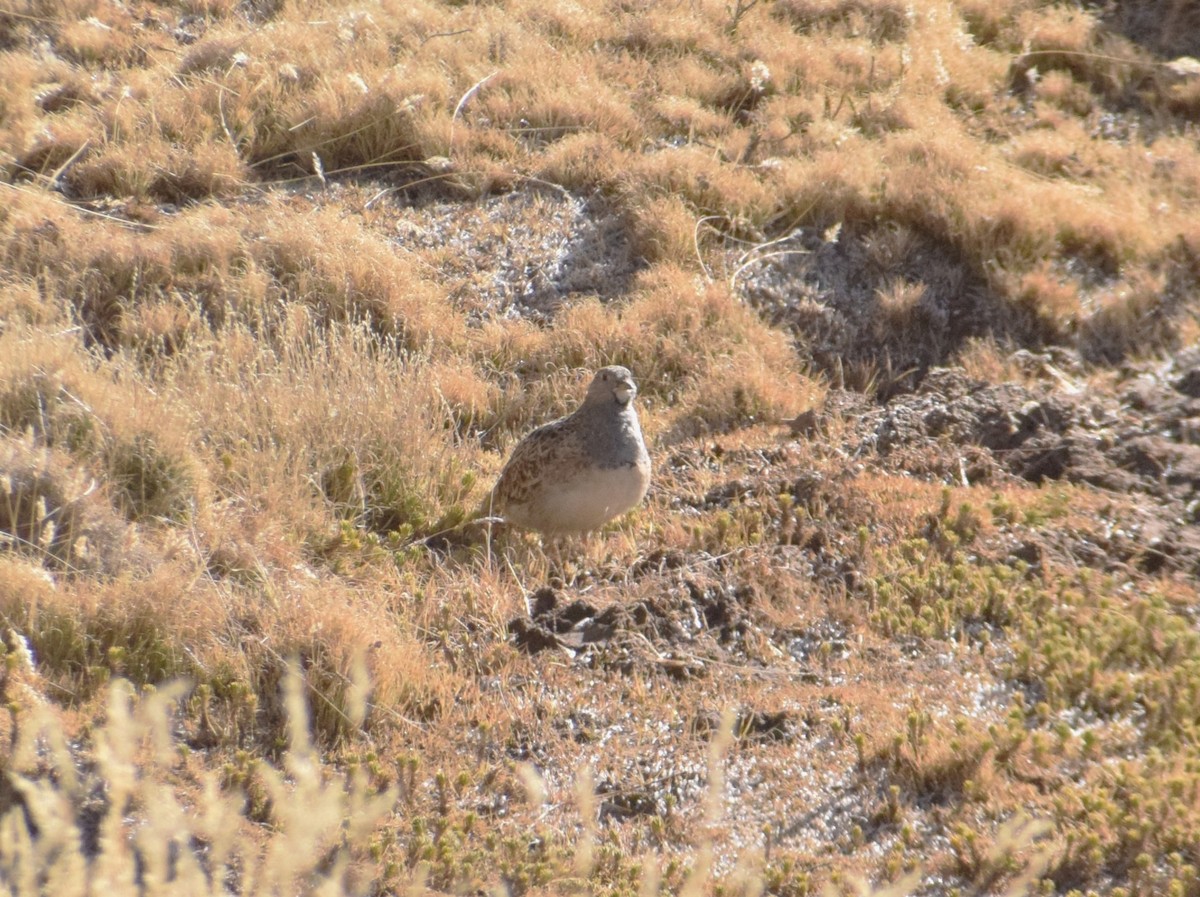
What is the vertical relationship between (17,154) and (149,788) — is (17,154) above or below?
below

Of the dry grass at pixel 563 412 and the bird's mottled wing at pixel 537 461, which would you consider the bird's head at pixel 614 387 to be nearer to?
the bird's mottled wing at pixel 537 461

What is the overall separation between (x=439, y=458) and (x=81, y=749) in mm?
2937

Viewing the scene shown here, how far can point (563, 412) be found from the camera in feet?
27.2

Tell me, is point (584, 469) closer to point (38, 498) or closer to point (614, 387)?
point (614, 387)

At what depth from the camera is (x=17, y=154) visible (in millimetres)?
9828

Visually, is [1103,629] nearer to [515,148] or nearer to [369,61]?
[515,148]

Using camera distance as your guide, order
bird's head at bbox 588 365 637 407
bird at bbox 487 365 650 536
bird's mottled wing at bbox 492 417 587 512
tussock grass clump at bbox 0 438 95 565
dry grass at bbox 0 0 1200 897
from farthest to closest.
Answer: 1. bird's head at bbox 588 365 637 407
2. bird's mottled wing at bbox 492 417 587 512
3. bird at bbox 487 365 650 536
4. tussock grass clump at bbox 0 438 95 565
5. dry grass at bbox 0 0 1200 897

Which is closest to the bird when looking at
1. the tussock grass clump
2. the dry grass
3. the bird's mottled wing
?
the bird's mottled wing

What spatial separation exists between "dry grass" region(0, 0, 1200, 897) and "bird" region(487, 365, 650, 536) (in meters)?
0.29

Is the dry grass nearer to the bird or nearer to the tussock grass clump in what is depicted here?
the tussock grass clump

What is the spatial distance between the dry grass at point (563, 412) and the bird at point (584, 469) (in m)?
0.29

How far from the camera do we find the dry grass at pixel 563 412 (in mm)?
4613

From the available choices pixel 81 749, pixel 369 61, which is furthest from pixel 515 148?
pixel 81 749

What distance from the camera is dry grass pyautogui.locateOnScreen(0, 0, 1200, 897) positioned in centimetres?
461
